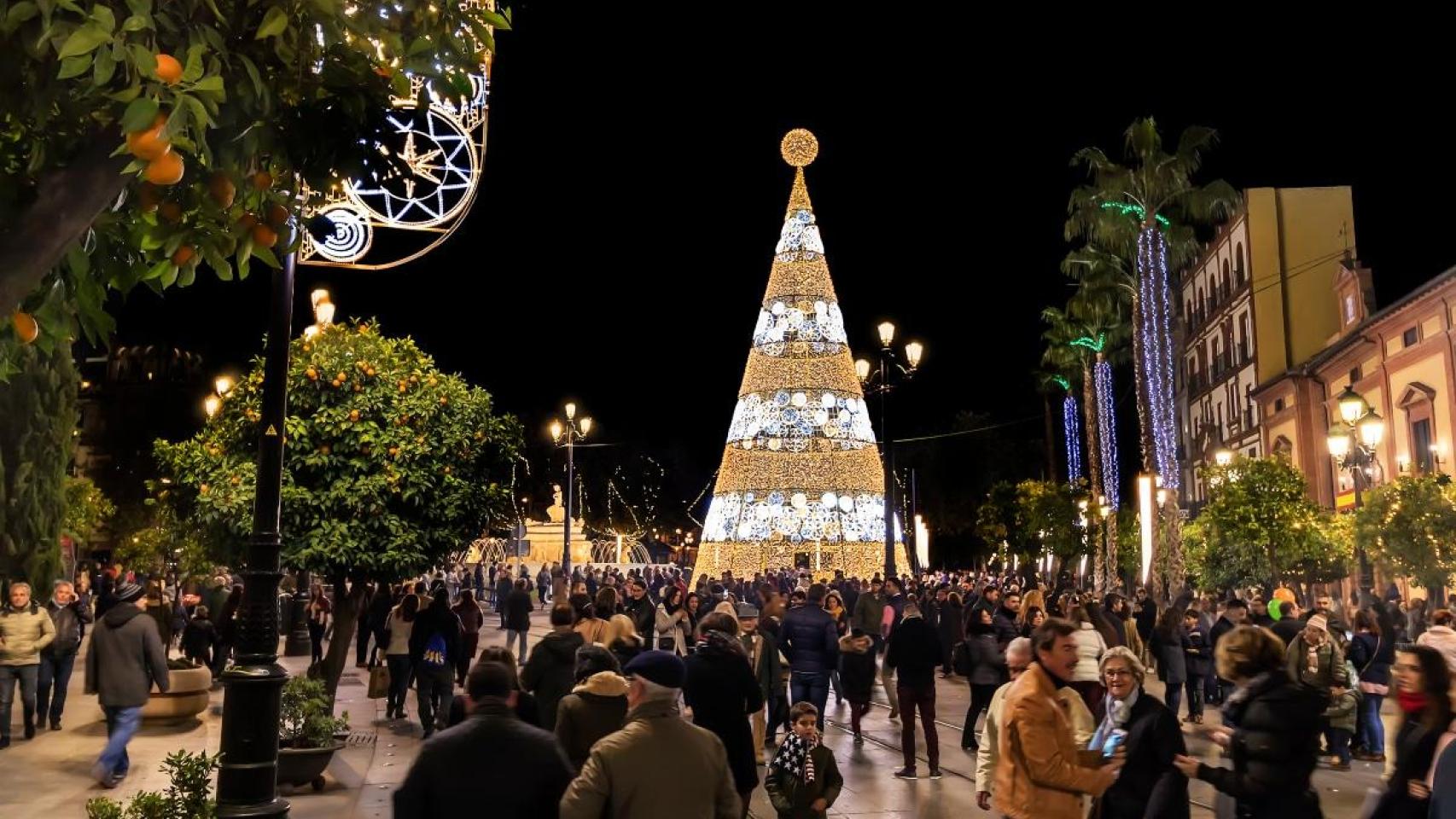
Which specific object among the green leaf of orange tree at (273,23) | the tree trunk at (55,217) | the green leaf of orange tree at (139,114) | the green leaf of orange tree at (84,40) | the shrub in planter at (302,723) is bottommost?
the shrub in planter at (302,723)

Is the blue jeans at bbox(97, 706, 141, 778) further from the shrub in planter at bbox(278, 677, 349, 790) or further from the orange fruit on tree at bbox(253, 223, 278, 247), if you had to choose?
the orange fruit on tree at bbox(253, 223, 278, 247)

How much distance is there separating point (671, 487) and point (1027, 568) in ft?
82.5

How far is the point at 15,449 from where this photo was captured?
24688 mm

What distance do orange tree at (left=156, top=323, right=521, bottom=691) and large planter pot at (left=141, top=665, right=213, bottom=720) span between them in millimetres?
2487

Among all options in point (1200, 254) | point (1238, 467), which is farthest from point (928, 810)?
point (1200, 254)

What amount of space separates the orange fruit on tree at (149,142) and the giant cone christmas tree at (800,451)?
108ft

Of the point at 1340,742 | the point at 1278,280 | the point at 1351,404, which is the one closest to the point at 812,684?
the point at 1340,742

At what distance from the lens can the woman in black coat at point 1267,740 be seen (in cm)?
531

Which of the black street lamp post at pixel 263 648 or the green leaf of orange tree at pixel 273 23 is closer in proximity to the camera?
the green leaf of orange tree at pixel 273 23

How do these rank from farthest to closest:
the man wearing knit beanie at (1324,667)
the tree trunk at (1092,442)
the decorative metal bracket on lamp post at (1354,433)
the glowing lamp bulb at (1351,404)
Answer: the tree trunk at (1092,442) < the decorative metal bracket on lamp post at (1354,433) < the glowing lamp bulb at (1351,404) < the man wearing knit beanie at (1324,667)

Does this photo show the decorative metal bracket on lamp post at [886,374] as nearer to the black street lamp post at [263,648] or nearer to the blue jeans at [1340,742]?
the blue jeans at [1340,742]

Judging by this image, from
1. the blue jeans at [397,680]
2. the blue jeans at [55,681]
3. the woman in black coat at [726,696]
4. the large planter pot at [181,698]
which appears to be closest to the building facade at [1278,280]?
the blue jeans at [397,680]

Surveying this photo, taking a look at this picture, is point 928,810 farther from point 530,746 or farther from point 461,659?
point 461,659

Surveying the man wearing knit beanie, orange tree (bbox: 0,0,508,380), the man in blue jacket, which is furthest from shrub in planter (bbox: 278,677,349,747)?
the man wearing knit beanie
